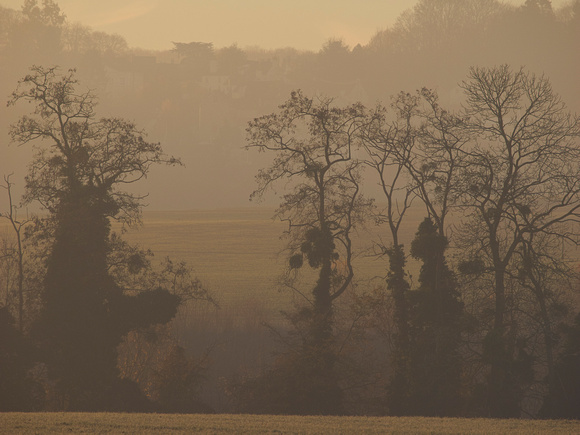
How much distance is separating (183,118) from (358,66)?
43028 millimetres

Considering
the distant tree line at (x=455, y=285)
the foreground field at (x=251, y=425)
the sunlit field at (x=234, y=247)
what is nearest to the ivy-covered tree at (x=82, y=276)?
the distant tree line at (x=455, y=285)

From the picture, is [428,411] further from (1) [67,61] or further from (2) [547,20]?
(2) [547,20]

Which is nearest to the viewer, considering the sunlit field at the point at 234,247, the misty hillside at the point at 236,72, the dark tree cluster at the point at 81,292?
the dark tree cluster at the point at 81,292

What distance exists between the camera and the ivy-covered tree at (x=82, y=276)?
32188 millimetres


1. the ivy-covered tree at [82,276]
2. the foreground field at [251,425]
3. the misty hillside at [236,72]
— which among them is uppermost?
the misty hillside at [236,72]

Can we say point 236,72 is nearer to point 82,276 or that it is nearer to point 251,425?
point 82,276

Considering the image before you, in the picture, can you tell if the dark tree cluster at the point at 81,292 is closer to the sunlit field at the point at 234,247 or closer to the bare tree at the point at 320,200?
the bare tree at the point at 320,200

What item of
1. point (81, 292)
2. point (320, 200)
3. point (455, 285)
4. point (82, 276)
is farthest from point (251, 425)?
point (320, 200)

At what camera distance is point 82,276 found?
108 ft

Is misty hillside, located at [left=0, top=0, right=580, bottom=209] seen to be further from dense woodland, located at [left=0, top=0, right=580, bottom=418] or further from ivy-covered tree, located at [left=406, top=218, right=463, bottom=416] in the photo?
ivy-covered tree, located at [left=406, top=218, right=463, bottom=416]

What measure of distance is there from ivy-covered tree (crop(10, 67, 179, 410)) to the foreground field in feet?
35.0

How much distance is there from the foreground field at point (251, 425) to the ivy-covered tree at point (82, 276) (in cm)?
1066

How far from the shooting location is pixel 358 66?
18025 centimetres

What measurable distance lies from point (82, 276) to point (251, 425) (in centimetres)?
1489
